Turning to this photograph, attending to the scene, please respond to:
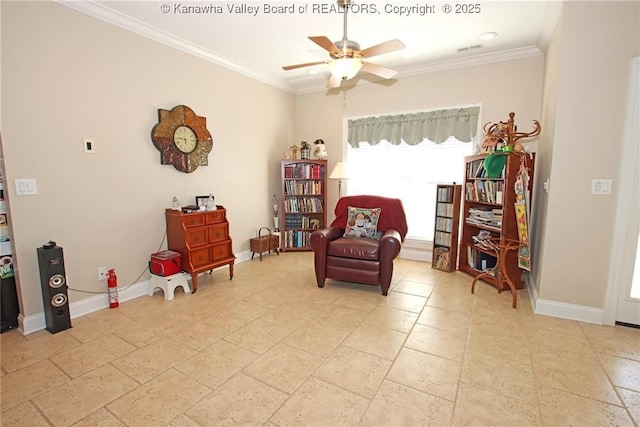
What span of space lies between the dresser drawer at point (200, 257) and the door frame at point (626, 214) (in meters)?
3.66

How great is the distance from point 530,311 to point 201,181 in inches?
145

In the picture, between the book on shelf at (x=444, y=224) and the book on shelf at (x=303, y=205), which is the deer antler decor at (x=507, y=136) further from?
the book on shelf at (x=303, y=205)

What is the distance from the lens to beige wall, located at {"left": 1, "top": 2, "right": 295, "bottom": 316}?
2359 mm

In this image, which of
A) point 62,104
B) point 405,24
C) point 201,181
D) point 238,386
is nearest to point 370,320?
point 238,386

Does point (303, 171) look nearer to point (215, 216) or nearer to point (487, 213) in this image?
point (215, 216)

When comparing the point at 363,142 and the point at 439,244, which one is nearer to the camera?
the point at 439,244

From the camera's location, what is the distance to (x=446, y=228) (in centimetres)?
402

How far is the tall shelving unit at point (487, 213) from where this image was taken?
313cm

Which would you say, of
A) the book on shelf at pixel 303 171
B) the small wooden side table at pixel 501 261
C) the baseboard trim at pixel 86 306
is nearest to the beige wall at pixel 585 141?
the small wooden side table at pixel 501 261

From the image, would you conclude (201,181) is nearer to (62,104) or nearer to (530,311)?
(62,104)

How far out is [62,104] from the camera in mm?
2553

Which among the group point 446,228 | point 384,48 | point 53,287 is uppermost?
point 384,48

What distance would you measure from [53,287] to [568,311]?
420 cm

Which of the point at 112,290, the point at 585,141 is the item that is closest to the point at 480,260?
the point at 585,141
